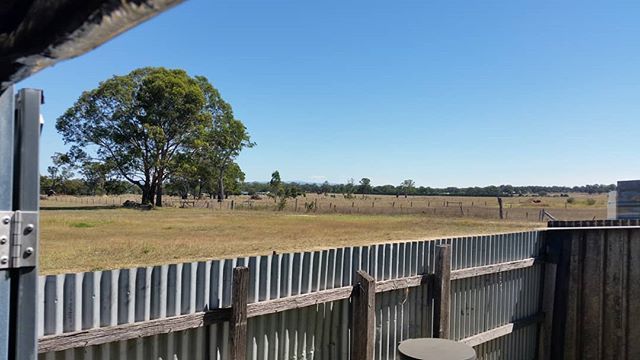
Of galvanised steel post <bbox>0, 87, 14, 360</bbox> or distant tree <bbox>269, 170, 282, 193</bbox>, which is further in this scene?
distant tree <bbox>269, 170, 282, 193</bbox>

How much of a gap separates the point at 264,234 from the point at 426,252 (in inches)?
643

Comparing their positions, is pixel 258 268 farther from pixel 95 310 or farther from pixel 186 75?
pixel 186 75

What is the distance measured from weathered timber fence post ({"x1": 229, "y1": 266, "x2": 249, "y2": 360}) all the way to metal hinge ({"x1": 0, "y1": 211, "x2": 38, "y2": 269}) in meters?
2.30

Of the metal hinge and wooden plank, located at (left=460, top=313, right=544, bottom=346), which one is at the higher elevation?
the metal hinge

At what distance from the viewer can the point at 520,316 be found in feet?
23.8

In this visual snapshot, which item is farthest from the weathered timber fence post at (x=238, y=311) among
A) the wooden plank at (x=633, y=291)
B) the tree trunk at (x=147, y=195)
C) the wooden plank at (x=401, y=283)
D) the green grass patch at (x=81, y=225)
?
the tree trunk at (x=147, y=195)

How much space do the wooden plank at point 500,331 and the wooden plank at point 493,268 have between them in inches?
31.1

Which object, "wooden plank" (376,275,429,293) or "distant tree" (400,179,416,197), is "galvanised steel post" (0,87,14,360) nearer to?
"wooden plank" (376,275,429,293)

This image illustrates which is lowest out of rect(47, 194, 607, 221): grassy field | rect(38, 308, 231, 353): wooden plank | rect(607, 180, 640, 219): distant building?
rect(47, 194, 607, 221): grassy field

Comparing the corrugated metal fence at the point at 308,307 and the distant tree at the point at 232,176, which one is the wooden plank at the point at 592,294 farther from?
the distant tree at the point at 232,176

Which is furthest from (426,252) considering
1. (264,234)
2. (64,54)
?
(264,234)

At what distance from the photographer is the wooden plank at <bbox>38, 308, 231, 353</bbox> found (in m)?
3.00

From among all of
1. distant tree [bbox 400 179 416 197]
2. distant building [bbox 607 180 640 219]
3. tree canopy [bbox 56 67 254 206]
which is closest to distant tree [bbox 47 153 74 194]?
tree canopy [bbox 56 67 254 206]

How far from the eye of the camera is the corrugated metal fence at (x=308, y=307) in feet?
10.6
